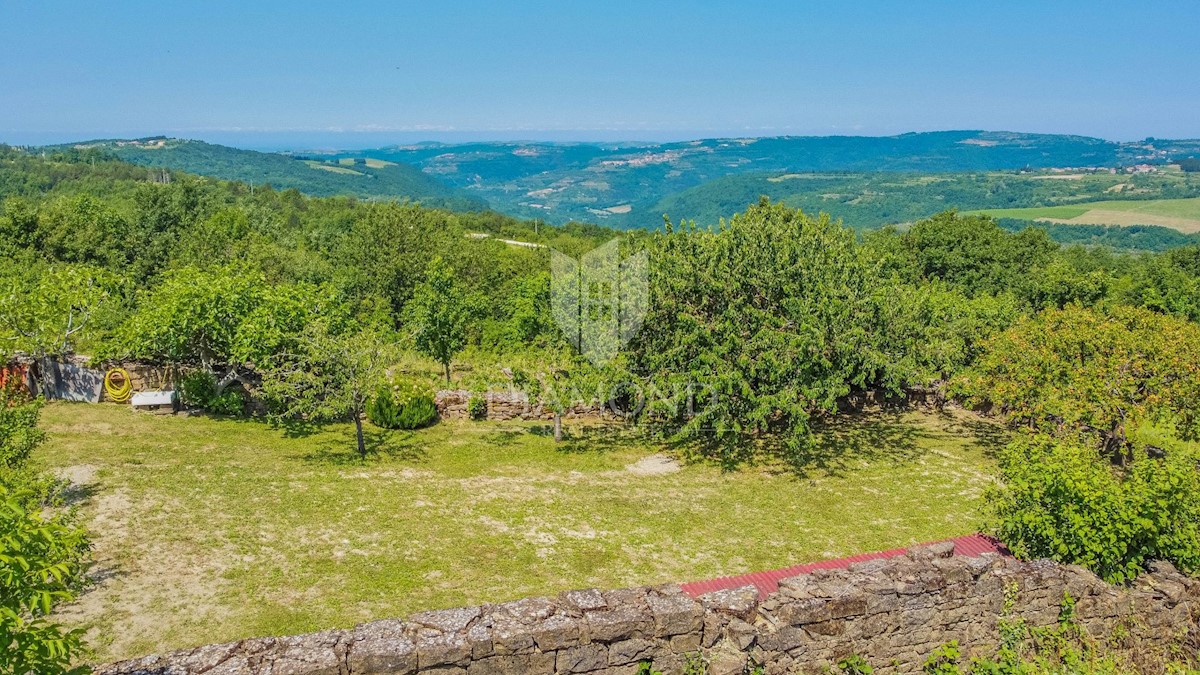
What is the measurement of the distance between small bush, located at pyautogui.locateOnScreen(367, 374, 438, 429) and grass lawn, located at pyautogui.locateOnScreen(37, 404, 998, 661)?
89cm

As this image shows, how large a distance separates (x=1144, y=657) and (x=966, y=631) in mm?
2301

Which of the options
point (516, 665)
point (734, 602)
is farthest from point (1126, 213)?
point (516, 665)

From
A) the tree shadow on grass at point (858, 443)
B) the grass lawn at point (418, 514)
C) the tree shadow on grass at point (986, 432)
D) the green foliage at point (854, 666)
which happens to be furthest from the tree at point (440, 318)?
the green foliage at point (854, 666)

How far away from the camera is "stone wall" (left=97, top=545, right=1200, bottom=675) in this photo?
7.18 metres

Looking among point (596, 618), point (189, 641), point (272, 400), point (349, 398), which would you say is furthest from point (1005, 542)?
point (272, 400)

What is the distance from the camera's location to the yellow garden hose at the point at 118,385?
23.7 metres

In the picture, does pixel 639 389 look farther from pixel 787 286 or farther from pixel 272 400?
pixel 272 400

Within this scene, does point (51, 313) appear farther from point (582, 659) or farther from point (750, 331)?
point (582, 659)

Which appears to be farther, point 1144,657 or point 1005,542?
point 1005,542

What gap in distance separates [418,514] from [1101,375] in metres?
18.5

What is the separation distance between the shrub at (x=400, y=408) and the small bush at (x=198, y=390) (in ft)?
17.1

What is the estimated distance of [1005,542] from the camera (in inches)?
514

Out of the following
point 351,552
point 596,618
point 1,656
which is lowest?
point 351,552

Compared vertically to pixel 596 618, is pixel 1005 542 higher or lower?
lower
